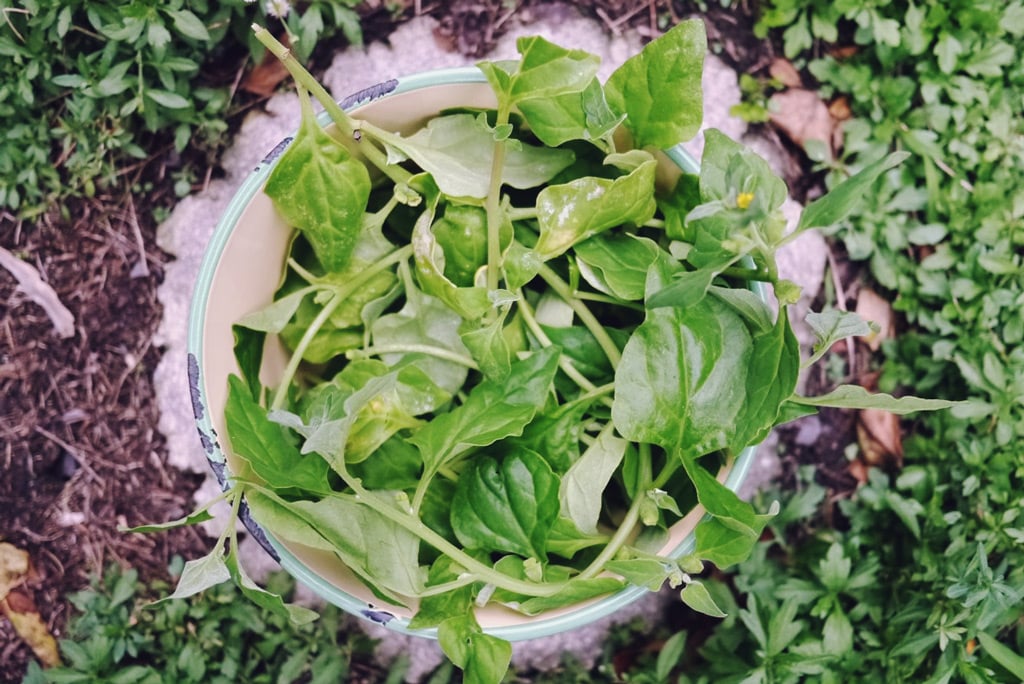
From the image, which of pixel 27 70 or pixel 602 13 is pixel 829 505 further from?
pixel 27 70

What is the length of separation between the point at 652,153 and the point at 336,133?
25cm

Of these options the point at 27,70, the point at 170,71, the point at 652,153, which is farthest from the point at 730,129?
the point at 27,70

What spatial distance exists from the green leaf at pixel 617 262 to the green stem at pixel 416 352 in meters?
0.12

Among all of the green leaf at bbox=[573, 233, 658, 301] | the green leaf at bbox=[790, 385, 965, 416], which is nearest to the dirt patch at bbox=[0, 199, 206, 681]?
the green leaf at bbox=[573, 233, 658, 301]

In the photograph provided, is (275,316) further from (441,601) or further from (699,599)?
(699,599)

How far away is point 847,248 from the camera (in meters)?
1.04

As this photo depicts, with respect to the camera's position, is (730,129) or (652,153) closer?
(652,153)

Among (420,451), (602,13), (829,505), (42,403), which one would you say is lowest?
(829,505)

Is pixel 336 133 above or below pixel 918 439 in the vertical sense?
above

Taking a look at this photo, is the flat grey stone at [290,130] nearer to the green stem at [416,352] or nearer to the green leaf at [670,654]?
the green leaf at [670,654]

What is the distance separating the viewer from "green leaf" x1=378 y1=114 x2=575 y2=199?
695 mm

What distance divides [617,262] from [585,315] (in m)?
0.05

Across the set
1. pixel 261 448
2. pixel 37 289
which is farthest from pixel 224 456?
pixel 37 289

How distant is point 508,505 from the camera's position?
69cm
